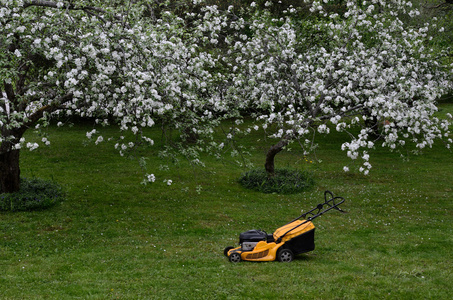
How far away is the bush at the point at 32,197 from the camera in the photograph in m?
11.5

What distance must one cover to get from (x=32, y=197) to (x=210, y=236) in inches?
206

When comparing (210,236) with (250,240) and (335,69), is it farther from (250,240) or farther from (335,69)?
(335,69)

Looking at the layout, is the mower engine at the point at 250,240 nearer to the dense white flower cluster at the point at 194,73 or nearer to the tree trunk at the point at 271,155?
the dense white flower cluster at the point at 194,73

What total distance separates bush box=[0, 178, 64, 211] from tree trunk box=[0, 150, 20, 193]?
0.71ft

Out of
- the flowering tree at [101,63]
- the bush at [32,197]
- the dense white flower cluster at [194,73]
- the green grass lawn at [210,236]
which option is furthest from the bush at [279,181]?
the bush at [32,197]

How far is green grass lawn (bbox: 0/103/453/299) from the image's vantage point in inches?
280

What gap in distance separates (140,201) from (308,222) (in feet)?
20.4

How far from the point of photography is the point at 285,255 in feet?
27.1

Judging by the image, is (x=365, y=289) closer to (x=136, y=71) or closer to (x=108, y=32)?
(x=136, y=71)

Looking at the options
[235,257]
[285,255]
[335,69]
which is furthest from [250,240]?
[335,69]

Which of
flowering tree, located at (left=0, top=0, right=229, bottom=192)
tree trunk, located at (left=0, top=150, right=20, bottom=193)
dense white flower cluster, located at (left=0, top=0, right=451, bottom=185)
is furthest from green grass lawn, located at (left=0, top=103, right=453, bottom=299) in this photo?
flowering tree, located at (left=0, top=0, right=229, bottom=192)

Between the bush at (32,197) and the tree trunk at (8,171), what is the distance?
0.71 feet

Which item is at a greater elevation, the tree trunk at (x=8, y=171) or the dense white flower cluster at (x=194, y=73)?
the dense white flower cluster at (x=194, y=73)

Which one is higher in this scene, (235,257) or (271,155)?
(271,155)
